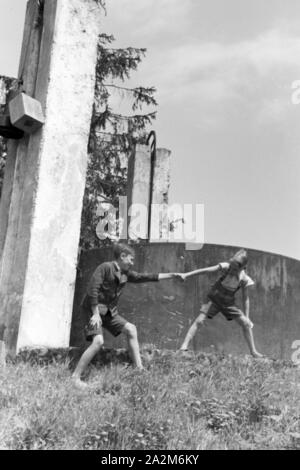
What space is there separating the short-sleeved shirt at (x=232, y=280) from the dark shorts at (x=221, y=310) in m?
0.26

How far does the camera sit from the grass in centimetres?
510

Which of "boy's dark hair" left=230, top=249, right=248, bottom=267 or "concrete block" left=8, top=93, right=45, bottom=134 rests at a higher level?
"concrete block" left=8, top=93, right=45, bottom=134

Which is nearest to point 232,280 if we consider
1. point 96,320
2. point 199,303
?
point 199,303

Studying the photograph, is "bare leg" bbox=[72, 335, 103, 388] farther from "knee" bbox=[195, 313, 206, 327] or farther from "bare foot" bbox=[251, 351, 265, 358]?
"bare foot" bbox=[251, 351, 265, 358]

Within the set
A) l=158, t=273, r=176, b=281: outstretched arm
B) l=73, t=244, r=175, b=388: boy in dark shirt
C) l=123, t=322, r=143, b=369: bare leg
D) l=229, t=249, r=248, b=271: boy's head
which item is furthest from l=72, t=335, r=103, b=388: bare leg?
l=229, t=249, r=248, b=271: boy's head

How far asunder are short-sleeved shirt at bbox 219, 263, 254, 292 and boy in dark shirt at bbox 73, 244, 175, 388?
1.22 m

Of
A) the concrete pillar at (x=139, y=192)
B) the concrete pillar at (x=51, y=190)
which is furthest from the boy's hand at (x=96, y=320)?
the concrete pillar at (x=139, y=192)

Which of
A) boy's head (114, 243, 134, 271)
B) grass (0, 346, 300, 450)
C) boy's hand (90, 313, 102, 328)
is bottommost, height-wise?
grass (0, 346, 300, 450)

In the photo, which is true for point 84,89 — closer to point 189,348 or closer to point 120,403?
point 189,348

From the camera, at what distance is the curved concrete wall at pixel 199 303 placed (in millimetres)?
9203

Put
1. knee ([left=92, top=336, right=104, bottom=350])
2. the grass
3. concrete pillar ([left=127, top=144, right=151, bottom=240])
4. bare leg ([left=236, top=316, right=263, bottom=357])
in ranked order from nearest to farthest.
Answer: the grass, knee ([left=92, top=336, right=104, bottom=350]), bare leg ([left=236, top=316, right=263, bottom=357]), concrete pillar ([left=127, top=144, right=151, bottom=240])

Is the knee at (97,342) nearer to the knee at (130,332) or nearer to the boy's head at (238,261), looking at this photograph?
the knee at (130,332)

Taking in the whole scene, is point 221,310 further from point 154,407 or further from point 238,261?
point 154,407
